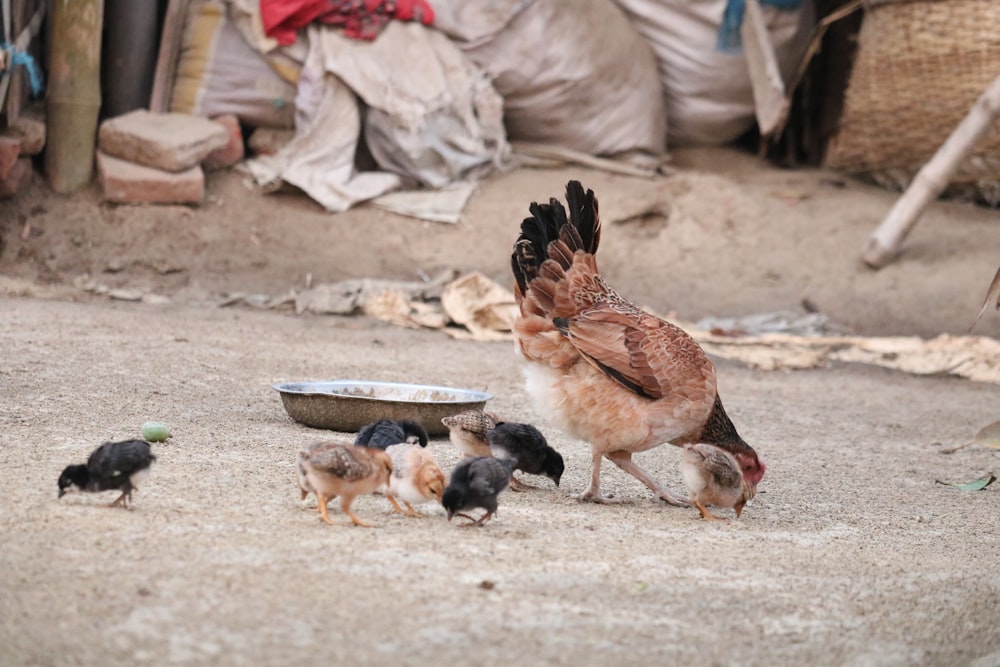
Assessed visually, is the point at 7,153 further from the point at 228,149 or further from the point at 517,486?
the point at 517,486

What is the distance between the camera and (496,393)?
6.50m

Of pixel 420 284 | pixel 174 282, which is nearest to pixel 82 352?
pixel 174 282

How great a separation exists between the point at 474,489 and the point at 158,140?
6586mm

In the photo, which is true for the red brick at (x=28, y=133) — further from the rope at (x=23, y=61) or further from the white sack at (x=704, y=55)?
the white sack at (x=704, y=55)

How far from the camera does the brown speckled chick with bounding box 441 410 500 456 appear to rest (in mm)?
4418

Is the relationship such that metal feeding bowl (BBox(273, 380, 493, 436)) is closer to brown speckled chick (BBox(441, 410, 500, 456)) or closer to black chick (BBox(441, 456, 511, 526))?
brown speckled chick (BBox(441, 410, 500, 456))

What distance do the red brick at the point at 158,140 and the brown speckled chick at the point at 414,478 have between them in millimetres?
6203

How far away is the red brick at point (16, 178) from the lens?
353 inches

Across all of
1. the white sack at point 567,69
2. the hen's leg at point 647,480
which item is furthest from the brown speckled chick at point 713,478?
the white sack at point 567,69

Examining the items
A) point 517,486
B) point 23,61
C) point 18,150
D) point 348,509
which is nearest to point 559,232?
point 517,486

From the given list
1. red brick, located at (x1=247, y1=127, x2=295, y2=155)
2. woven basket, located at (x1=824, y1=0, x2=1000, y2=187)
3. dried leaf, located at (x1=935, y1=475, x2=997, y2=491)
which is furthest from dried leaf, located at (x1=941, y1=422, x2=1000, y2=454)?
red brick, located at (x1=247, y1=127, x2=295, y2=155)

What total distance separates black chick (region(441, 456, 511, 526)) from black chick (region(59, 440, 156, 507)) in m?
0.89

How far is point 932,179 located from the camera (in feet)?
30.6

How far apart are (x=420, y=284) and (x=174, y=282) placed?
184 cm
